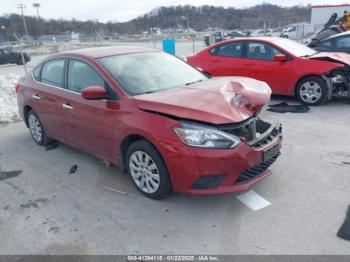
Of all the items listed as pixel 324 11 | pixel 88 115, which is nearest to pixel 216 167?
pixel 88 115

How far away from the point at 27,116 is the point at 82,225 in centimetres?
320

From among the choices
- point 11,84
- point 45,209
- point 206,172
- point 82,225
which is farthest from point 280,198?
point 11,84

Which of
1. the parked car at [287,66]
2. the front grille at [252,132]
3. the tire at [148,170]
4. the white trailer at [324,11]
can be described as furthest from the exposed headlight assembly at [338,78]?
the white trailer at [324,11]

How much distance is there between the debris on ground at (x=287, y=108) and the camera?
688 centimetres

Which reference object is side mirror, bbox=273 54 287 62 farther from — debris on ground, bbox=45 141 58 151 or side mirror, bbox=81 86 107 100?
debris on ground, bbox=45 141 58 151

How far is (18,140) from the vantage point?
610 centimetres

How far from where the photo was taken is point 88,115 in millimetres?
4070

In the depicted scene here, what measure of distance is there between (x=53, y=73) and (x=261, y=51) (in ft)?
16.1

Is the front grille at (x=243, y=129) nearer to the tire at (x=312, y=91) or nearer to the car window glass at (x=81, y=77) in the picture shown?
the car window glass at (x=81, y=77)

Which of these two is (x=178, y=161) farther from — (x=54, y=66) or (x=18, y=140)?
(x=18, y=140)

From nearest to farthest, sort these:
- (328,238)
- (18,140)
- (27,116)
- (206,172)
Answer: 1. (328,238)
2. (206,172)
3. (27,116)
4. (18,140)

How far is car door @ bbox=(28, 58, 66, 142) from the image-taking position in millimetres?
4641

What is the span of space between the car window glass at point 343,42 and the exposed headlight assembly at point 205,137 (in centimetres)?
776

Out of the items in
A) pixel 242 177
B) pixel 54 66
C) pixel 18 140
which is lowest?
pixel 18 140
